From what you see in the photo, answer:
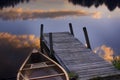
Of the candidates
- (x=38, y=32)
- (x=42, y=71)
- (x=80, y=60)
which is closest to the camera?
(x=42, y=71)

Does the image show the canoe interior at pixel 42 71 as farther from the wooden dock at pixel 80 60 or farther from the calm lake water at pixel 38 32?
the calm lake water at pixel 38 32

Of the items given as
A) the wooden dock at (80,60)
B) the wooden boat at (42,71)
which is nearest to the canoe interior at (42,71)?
Result: the wooden boat at (42,71)

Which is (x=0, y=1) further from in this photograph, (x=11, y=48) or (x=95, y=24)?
(x=11, y=48)

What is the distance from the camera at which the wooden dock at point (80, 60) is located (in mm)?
13588

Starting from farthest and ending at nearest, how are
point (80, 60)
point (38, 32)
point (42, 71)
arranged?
point (38, 32) < point (80, 60) < point (42, 71)

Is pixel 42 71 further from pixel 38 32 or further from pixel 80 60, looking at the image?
pixel 38 32

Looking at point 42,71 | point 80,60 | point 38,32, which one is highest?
point 42,71

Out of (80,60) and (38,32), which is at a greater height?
(80,60)

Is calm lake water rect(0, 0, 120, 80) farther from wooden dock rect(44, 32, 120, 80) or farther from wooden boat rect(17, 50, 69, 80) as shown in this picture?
wooden boat rect(17, 50, 69, 80)

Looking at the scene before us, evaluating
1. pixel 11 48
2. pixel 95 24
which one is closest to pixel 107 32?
pixel 95 24

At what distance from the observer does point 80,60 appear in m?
15.1

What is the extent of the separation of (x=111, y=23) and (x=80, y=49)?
2073 cm

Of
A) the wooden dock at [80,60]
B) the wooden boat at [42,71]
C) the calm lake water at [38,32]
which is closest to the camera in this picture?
the wooden boat at [42,71]

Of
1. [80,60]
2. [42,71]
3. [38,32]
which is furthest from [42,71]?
[38,32]
